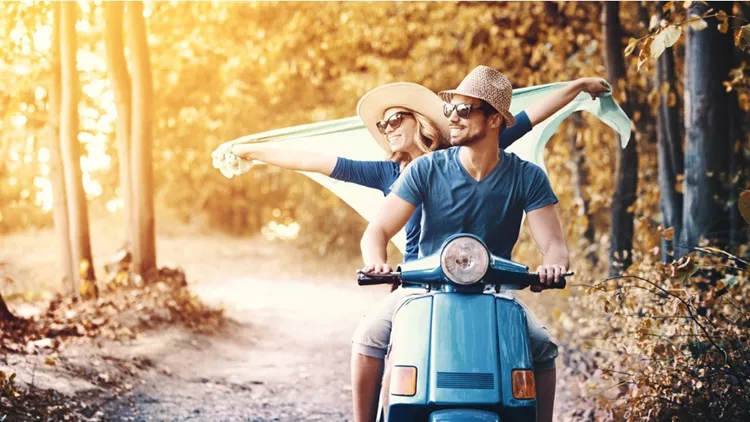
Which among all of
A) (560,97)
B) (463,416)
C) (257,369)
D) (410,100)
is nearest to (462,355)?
(463,416)

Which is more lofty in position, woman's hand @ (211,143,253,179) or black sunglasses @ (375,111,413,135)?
black sunglasses @ (375,111,413,135)

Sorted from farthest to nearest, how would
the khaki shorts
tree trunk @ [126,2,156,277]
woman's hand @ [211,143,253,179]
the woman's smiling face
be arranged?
tree trunk @ [126,2,156,277], woman's hand @ [211,143,253,179], the woman's smiling face, the khaki shorts

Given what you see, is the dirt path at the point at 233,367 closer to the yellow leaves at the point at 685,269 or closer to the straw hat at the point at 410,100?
the straw hat at the point at 410,100

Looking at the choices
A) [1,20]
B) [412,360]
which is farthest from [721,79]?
[1,20]

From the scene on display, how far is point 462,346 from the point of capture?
3.32 metres

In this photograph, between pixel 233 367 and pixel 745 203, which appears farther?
pixel 233 367

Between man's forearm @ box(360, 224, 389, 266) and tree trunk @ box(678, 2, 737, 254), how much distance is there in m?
3.17

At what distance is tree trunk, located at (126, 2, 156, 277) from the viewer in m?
10.7

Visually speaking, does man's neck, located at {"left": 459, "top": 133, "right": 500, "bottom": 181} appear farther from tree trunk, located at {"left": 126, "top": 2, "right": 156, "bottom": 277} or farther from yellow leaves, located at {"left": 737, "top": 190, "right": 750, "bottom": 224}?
tree trunk, located at {"left": 126, "top": 2, "right": 156, "bottom": 277}

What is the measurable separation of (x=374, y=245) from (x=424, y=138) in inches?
42.1

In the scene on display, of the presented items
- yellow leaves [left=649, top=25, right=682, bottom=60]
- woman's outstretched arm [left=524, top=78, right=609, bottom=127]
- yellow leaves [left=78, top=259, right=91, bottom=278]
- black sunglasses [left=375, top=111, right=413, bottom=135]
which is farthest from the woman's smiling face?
yellow leaves [left=78, top=259, right=91, bottom=278]

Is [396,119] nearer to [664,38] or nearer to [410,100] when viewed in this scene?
[410,100]

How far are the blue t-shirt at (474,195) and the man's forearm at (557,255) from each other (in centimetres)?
16

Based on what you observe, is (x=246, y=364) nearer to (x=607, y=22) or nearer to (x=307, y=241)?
(x=607, y=22)
